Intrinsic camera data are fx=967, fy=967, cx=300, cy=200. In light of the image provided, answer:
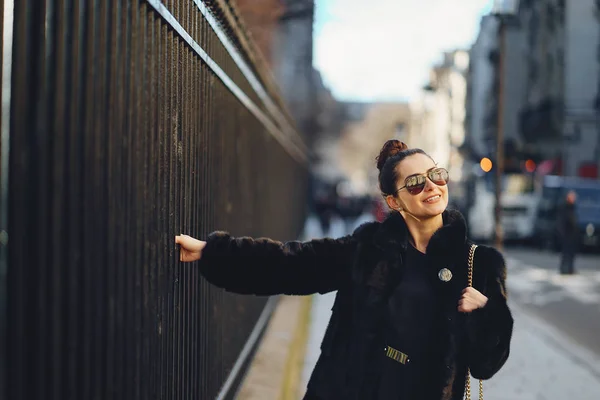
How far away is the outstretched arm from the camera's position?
3562mm

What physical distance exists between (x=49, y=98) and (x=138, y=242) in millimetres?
1016

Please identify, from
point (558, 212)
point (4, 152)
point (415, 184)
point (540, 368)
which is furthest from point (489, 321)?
point (558, 212)

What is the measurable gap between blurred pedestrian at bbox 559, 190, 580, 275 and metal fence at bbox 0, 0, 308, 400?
14.8 metres

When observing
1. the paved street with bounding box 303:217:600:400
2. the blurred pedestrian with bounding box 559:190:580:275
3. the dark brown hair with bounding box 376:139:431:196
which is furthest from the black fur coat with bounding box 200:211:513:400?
the blurred pedestrian with bounding box 559:190:580:275

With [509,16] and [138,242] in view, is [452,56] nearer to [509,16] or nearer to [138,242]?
[509,16]

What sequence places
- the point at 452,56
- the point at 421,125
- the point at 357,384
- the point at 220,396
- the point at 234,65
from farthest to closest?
the point at 421,125 → the point at 452,56 → the point at 234,65 → the point at 220,396 → the point at 357,384

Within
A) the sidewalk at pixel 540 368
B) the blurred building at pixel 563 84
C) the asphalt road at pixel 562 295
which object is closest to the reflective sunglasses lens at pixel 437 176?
the sidewalk at pixel 540 368

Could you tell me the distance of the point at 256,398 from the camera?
685cm

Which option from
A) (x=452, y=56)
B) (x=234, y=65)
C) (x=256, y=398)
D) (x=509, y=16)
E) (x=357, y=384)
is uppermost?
(x=452, y=56)

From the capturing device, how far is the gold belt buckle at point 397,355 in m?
3.33

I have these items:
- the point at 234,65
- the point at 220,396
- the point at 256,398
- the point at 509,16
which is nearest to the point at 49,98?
the point at 220,396

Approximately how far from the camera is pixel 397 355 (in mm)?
3332

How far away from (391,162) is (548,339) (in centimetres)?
763

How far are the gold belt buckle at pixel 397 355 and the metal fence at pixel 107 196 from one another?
83cm
